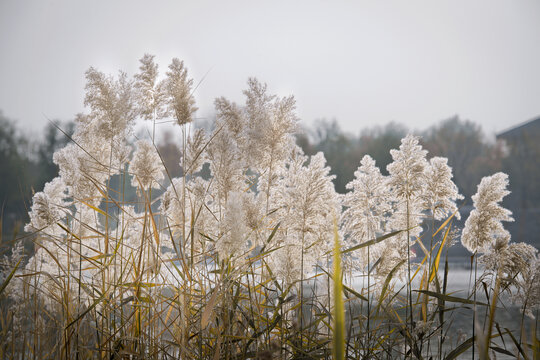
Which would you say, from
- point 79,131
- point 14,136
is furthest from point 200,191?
point 14,136

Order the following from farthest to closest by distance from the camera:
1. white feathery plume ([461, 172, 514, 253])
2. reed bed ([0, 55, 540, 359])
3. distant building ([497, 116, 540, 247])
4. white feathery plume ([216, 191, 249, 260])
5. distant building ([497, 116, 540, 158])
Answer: distant building ([497, 116, 540, 158])
distant building ([497, 116, 540, 247])
white feathery plume ([461, 172, 514, 253])
reed bed ([0, 55, 540, 359])
white feathery plume ([216, 191, 249, 260])

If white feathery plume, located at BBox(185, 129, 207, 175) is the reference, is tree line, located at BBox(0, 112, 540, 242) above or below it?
above

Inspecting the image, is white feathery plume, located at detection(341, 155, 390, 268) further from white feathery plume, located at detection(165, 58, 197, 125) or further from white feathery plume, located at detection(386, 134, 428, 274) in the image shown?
white feathery plume, located at detection(165, 58, 197, 125)

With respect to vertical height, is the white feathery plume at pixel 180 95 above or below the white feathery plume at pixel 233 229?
above

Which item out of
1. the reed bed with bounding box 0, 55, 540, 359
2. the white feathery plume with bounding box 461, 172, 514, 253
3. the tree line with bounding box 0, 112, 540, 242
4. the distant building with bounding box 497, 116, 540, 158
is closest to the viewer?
the reed bed with bounding box 0, 55, 540, 359

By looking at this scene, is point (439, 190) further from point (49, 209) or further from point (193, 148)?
point (49, 209)

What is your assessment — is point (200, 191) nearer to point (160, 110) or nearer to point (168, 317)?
point (160, 110)

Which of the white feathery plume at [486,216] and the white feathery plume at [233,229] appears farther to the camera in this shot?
the white feathery plume at [486,216]

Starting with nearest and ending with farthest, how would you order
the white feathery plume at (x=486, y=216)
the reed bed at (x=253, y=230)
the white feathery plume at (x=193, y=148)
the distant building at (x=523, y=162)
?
1. the reed bed at (x=253, y=230)
2. the white feathery plume at (x=193, y=148)
3. the white feathery plume at (x=486, y=216)
4. the distant building at (x=523, y=162)

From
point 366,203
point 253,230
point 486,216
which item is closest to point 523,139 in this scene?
point 486,216

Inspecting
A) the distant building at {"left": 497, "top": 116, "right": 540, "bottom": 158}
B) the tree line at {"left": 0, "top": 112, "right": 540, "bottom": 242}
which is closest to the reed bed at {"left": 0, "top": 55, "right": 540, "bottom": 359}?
the tree line at {"left": 0, "top": 112, "right": 540, "bottom": 242}

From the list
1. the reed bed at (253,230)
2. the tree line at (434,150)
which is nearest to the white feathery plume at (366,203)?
the reed bed at (253,230)

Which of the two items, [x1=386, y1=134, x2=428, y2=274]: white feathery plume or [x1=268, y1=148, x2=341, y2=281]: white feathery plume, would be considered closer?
[x1=268, y1=148, x2=341, y2=281]: white feathery plume

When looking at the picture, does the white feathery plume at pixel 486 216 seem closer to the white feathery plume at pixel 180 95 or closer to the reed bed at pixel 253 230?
the reed bed at pixel 253 230
